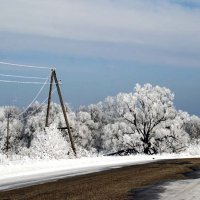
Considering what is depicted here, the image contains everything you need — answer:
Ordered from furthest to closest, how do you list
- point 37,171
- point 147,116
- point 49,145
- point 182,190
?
point 147,116 < point 49,145 < point 37,171 < point 182,190

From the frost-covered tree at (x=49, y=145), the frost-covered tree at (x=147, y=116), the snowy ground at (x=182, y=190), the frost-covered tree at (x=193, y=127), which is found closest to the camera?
the snowy ground at (x=182, y=190)

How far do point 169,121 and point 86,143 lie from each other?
27832 mm

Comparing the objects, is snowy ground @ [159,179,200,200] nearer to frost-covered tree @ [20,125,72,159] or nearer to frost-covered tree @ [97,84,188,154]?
frost-covered tree @ [20,125,72,159]

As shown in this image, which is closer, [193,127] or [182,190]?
[182,190]

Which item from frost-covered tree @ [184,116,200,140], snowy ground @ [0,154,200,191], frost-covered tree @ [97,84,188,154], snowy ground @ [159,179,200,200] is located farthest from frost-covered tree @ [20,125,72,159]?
frost-covered tree @ [184,116,200,140]

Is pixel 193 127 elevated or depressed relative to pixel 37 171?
elevated

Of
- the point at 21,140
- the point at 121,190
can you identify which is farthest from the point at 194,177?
the point at 21,140

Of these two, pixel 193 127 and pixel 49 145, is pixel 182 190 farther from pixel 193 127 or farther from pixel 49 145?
pixel 193 127

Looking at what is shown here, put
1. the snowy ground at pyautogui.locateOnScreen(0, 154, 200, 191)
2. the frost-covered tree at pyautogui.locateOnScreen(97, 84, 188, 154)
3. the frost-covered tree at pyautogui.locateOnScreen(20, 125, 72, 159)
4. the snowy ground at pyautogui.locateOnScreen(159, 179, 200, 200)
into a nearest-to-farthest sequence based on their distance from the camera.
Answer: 1. the snowy ground at pyautogui.locateOnScreen(159, 179, 200, 200)
2. the snowy ground at pyautogui.locateOnScreen(0, 154, 200, 191)
3. the frost-covered tree at pyautogui.locateOnScreen(20, 125, 72, 159)
4. the frost-covered tree at pyautogui.locateOnScreen(97, 84, 188, 154)

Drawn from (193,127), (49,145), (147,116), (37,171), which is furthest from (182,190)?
(193,127)

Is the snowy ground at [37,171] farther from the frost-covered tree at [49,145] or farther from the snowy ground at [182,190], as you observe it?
the frost-covered tree at [49,145]

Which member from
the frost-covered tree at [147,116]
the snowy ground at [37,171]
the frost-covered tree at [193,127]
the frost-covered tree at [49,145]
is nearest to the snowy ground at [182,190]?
the snowy ground at [37,171]

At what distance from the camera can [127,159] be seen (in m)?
27.6

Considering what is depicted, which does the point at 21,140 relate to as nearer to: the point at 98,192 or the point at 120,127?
the point at 120,127
